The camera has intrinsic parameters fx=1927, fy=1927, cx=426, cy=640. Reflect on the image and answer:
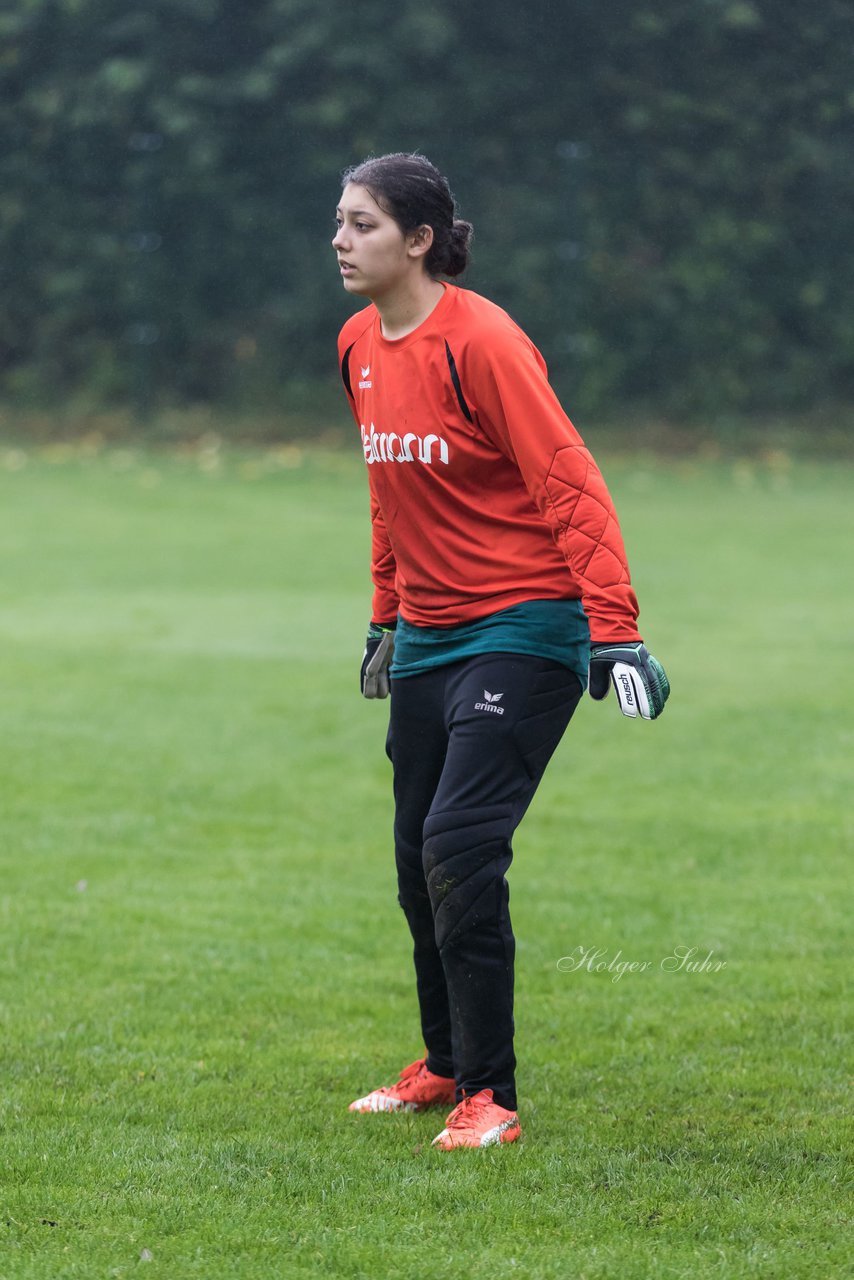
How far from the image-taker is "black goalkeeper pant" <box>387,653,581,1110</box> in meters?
4.26

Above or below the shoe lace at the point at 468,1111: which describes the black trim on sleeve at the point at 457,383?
above

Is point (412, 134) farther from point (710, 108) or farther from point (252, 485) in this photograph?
point (252, 485)

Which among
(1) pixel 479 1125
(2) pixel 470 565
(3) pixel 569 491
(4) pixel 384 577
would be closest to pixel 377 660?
(4) pixel 384 577

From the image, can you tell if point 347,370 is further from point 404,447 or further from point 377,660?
point 377,660

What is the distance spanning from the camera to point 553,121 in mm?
25250

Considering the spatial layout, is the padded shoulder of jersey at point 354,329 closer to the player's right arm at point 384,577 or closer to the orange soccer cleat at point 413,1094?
the player's right arm at point 384,577

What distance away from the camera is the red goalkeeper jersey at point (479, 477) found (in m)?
4.18

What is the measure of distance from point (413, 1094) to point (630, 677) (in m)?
1.30

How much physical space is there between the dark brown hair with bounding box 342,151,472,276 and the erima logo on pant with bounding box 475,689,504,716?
989 mm

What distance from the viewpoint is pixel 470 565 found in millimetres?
4430

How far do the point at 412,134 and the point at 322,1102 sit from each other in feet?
69.2

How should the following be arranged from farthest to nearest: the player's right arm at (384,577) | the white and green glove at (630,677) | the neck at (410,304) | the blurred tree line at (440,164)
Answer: the blurred tree line at (440,164) → the player's right arm at (384,577) → the neck at (410,304) → the white and green glove at (630,677)

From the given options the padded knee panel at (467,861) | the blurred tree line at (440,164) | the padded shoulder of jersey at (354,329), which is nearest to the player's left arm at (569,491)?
the padded knee panel at (467,861)

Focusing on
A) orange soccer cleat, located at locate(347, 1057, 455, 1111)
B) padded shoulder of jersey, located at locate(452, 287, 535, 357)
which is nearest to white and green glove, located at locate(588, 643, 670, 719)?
padded shoulder of jersey, located at locate(452, 287, 535, 357)
